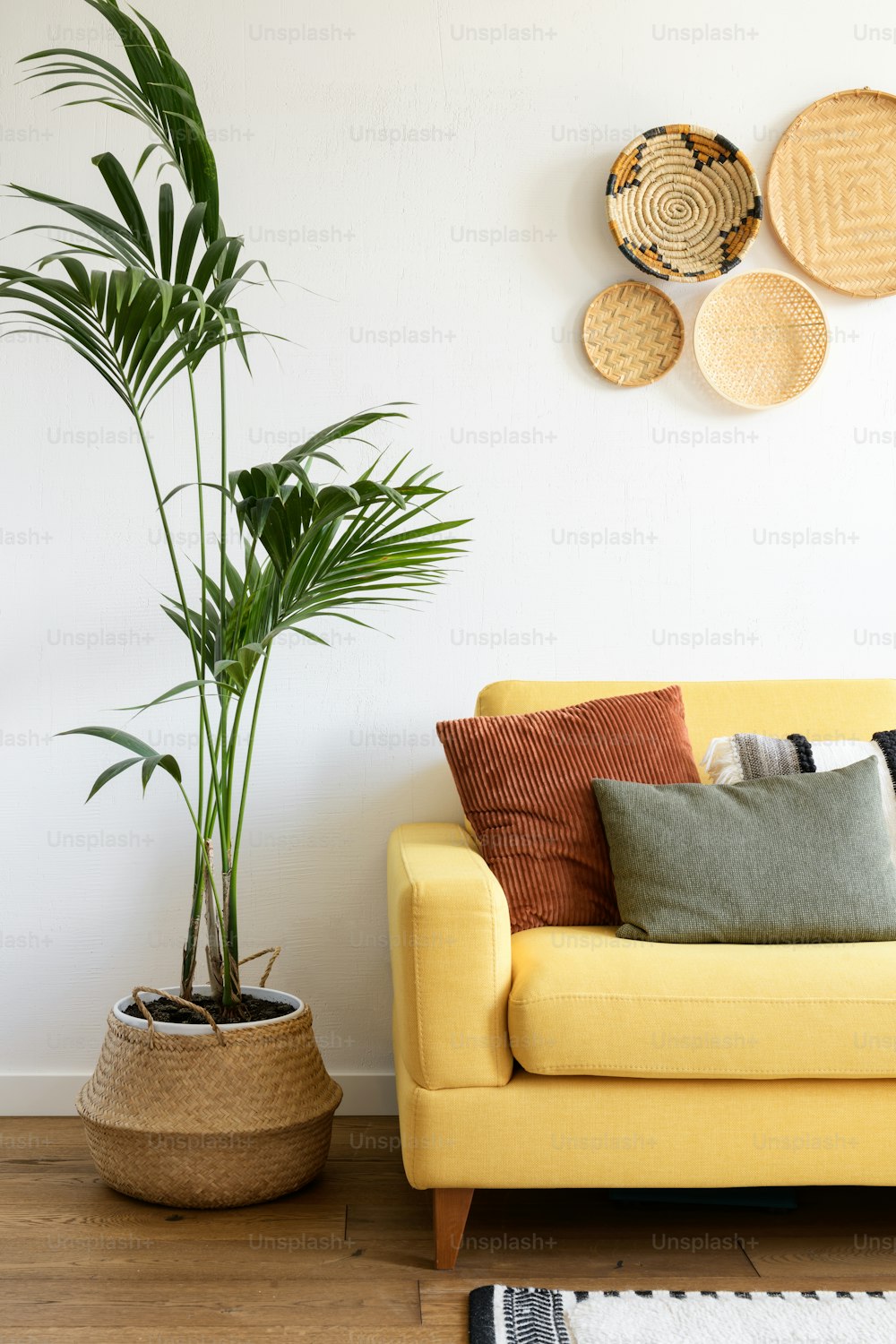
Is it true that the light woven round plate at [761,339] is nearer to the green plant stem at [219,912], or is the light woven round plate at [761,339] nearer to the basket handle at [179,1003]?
the green plant stem at [219,912]

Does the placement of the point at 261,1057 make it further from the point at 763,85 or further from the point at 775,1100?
the point at 763,85

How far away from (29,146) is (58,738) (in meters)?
1.33

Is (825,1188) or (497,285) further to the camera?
(497,285)

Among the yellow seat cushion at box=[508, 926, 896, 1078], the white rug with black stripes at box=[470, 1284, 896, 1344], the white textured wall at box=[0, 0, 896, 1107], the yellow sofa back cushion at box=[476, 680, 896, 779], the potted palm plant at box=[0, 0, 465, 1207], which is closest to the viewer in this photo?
the white rug with black stripes at box=[470, 1284, 896, 1344]

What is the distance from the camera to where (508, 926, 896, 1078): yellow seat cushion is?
171cm

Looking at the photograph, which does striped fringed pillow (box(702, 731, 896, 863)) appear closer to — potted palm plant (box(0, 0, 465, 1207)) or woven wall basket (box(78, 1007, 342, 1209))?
potted palm plant (box(0, 0, 465, 1207))

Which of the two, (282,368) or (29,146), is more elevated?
(29,146)

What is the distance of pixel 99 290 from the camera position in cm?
186

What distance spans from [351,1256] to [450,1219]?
203mm

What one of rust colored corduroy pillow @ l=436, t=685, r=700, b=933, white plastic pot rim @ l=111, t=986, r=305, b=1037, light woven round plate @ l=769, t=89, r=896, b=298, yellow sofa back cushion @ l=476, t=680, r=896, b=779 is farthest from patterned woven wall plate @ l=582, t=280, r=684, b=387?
white plastic pot rim @ l=111, t=986, r=305, b=1037

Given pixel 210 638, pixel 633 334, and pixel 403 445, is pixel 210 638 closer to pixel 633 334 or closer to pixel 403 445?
pixel 403 445

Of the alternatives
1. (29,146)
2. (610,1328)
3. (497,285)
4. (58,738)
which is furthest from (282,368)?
(610,1328)

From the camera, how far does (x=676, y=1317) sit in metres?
1.64

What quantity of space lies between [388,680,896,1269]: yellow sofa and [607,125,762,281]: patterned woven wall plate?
1.60m
